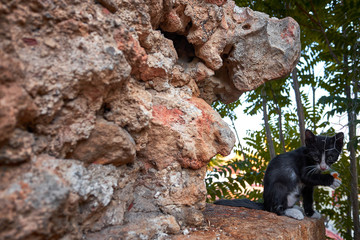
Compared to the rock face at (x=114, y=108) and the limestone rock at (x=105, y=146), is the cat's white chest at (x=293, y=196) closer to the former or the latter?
the rock face at (x=114, y=108)

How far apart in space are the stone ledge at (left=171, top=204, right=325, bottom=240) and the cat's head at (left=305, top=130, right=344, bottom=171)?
60cm

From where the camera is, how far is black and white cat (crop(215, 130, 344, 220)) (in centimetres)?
291

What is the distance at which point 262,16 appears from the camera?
2814 mm

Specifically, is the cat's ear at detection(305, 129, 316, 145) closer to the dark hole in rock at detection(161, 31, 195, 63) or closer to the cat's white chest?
the cat's white chest

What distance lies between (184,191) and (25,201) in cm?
115

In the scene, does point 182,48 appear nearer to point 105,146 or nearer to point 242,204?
point 105,146

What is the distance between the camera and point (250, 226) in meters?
2.22

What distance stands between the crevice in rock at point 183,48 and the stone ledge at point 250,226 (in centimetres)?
145

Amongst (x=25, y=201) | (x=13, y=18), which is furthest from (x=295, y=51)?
(x=25, y=201)

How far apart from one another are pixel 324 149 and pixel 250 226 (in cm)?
136

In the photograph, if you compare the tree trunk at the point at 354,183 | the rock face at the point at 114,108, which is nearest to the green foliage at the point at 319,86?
the tree trunk at the point at 354,183

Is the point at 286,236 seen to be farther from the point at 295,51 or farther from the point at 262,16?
the point at 262,16

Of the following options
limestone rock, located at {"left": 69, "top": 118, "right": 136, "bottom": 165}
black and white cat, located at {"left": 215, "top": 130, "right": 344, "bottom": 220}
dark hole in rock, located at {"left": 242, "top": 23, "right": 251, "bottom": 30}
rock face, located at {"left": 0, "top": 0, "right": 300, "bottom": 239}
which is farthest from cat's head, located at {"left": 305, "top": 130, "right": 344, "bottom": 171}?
limestone rock, located at {"left": 69, "top": 118, "right": 136, "bottom": 165}

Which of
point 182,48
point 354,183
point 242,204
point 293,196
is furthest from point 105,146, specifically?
point 354,183
